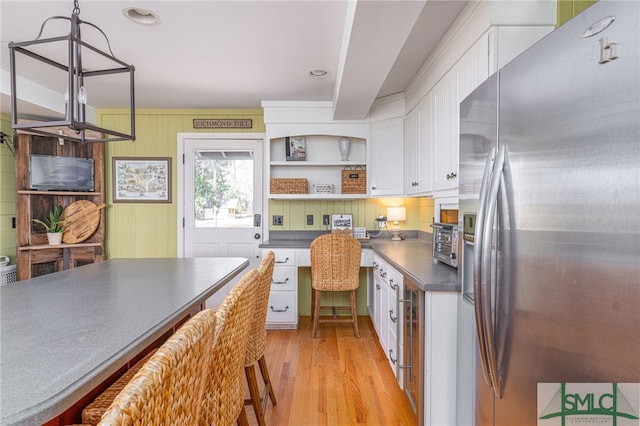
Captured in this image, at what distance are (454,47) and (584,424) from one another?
2.08 metres

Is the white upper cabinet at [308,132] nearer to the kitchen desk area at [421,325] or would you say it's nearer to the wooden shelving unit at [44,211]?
the kitchen desk area at [421,325]

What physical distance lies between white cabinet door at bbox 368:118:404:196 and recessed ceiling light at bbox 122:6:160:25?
226 cm

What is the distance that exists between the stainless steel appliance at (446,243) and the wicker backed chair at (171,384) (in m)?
1.55

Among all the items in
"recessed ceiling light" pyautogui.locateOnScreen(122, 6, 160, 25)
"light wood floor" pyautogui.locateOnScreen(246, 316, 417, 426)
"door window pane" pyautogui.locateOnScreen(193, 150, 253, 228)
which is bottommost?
"light wood floor" pyautogui.locateOnScreen(246, 316, 417, 426)

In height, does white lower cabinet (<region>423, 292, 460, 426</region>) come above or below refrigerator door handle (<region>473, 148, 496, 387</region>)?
below

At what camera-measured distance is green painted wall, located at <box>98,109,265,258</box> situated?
3988mm

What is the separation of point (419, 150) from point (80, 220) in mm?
3738

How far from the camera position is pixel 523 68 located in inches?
40.5

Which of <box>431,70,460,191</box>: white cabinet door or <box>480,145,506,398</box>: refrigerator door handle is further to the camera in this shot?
<box>431,70,460,191</box>: white cabinet door

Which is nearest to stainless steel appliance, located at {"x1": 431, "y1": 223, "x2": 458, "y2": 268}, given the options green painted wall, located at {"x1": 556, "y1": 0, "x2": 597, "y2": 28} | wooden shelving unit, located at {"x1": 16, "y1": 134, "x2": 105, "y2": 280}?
green painted wall, located at {"x1": 556, "y1": 0, "x2": 597, "y2": 28}

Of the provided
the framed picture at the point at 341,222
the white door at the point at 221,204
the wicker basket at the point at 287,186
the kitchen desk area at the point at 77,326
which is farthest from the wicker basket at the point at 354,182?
the kitchen desk area at the point at 77,326

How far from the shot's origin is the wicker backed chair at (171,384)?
0.49m

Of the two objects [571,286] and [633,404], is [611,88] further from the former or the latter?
[633,404]

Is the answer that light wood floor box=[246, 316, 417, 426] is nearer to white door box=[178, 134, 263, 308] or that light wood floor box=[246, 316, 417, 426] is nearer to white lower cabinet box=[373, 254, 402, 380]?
white lower cabinet box=[373, 254, 402, 380]
